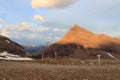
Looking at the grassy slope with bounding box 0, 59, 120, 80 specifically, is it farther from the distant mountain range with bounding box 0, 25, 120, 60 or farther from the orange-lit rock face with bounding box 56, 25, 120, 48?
the orange-lit rock face with bounding box 56, 25, 120, 48

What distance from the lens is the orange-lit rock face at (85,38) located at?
72062 millimetres

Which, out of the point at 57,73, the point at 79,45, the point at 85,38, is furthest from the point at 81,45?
the point at 57,73

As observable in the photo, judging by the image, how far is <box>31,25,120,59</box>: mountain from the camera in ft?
228

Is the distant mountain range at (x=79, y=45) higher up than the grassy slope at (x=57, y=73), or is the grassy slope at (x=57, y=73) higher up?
the distant mountain range at (x=79, y=45)

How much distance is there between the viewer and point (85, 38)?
238 ft

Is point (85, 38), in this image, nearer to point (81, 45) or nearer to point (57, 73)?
point (81, 45)

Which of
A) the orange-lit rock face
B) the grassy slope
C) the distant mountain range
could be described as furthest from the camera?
the orange-lit rock face

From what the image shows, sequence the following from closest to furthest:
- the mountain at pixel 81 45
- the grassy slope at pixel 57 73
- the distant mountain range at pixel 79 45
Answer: the grassy slope at pixel 57 73, the distant mountain range at pixel 79 45, the mountain at pixel 81 45

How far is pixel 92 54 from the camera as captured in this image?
2625 inches

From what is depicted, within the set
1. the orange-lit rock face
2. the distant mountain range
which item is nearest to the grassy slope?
the distant mountain range

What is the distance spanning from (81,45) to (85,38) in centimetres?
277

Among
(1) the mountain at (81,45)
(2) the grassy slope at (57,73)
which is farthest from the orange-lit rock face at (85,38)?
(2) the grassy slope at (57,73)

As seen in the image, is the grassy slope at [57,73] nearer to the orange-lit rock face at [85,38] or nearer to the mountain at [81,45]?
the mountain at [81,45]

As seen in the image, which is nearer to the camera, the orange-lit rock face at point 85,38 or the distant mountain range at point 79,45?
the distant mountain range at point 79,45
